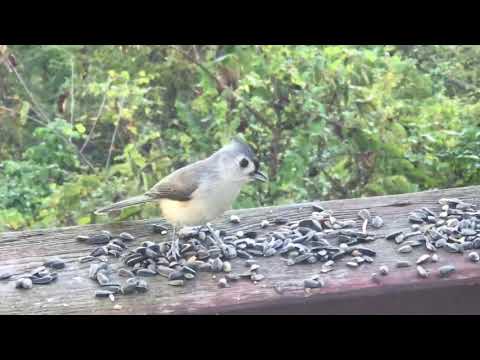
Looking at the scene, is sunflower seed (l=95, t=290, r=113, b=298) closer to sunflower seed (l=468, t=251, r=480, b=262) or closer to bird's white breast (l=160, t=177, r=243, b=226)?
bird's white breast (l=160, t=177, r=243, b=226)

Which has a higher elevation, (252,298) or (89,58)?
(89,58)

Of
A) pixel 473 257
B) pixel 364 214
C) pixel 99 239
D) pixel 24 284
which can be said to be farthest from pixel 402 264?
pixel 24 284

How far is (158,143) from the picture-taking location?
4.29m

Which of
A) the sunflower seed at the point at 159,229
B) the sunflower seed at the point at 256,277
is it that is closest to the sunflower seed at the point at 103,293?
the sunflower seed at the point at 256,277

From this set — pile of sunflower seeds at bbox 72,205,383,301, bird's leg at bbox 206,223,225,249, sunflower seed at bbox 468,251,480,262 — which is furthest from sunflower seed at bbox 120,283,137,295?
sunflower seed at bbox 468,251,480,262

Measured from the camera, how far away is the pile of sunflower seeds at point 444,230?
2.56 m

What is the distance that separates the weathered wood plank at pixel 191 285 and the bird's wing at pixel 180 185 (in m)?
0.17

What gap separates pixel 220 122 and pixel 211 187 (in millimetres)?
1398

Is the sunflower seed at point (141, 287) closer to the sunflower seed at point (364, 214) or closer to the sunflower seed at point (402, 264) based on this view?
the sunflower seed at point (402, 264)

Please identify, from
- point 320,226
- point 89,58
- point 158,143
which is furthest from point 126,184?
point 320,226

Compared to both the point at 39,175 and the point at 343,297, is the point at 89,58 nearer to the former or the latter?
the point at 39,175

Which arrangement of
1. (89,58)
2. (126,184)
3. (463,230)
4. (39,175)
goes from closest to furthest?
(463,230) → (126,184) → (39,175) → (89,58)

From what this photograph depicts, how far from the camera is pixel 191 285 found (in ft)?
7.54

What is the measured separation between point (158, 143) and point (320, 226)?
171 centimetres
